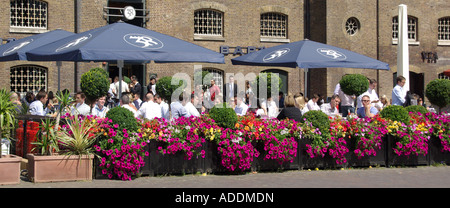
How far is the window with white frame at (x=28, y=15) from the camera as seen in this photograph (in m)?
21.0

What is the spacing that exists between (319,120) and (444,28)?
18306 millimetres

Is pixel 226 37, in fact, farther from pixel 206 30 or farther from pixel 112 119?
pixel 112 119

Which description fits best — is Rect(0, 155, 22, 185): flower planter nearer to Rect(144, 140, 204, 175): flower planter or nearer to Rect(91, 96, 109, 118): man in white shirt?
Rect(144, 140, 204, 175): flower planter

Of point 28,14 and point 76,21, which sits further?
point 76,21

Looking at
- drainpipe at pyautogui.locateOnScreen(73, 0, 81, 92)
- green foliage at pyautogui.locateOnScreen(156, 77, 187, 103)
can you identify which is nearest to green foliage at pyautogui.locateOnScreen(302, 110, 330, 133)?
green foliage at pyautogui.locateOnScreen(156, 77, 187, 103)

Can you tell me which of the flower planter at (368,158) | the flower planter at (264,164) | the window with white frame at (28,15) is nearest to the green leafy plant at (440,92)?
the flower planter at (368,158)

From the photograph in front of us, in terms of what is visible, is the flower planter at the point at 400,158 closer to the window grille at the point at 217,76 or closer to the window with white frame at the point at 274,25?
the window grille at the point at 217,76

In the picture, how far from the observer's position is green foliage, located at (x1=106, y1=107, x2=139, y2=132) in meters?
9.95

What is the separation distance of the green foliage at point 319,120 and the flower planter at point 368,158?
68 cm

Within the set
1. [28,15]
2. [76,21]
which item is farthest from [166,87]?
[28,15]

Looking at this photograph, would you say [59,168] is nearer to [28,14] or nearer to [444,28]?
[28,14]

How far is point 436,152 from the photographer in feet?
40.7

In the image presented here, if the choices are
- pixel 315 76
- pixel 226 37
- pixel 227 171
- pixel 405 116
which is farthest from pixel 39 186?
pixel 315 76

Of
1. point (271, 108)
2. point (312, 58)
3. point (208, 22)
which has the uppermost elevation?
point (208, 22)
